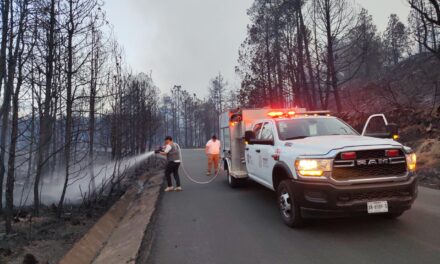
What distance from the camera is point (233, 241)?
6020mm

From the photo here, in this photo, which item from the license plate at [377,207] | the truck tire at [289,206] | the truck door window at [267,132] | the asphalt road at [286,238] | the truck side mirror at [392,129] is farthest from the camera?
the truck door window at [267,132]

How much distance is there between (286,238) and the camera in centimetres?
595

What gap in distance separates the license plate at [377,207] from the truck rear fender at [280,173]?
1.33 m

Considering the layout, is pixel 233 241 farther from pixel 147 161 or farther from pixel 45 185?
pixel 147 161

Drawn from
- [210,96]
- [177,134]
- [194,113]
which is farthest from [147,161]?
[177,134]

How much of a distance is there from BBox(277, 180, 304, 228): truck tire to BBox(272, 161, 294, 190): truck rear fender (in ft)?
0.54

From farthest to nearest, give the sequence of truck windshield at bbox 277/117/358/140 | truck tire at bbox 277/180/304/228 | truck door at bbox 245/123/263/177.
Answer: truck door at bbox 245/123/263/177, truck windshield at bbox 277/117/358/140, truck tire at bbox 277/180/304/228

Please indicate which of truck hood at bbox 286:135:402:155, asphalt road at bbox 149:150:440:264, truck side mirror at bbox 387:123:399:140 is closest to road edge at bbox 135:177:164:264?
asphalt road at bbox 149:150:440:264

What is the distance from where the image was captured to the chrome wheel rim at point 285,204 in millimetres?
6434

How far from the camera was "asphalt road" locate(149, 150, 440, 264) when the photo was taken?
16.6ft

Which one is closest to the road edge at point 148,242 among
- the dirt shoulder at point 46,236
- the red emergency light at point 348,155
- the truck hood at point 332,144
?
the dirt shoulder at point 46,236

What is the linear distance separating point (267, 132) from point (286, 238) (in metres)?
3.05

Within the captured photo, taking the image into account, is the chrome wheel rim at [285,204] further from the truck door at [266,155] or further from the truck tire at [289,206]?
the truck door at [266,155]

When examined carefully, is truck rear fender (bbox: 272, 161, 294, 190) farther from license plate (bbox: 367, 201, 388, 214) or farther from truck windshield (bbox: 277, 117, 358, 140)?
license plate (bbox: 367, 201, 388, 214)
